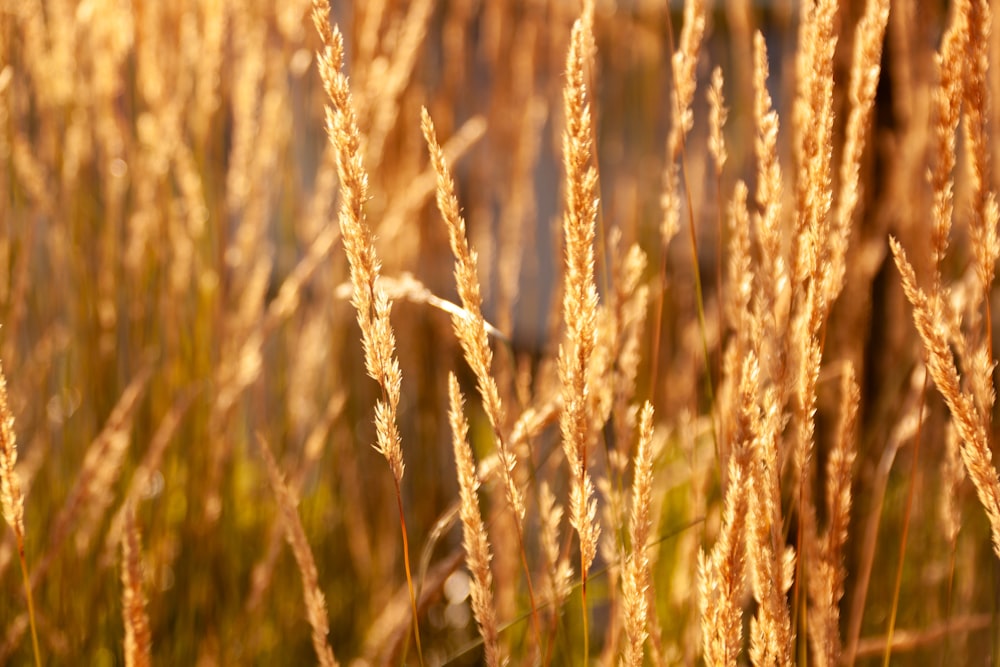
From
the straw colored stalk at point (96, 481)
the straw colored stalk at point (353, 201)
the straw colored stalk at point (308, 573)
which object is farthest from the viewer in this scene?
the straw colored stalk at point (96, 481)

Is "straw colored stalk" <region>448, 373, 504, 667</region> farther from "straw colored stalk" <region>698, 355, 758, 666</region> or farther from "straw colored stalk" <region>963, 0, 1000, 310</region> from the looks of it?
"straw colored stalk" <region>963, 0, 1000, 310</region>

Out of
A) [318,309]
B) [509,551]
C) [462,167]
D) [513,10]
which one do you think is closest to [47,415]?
[318,309]

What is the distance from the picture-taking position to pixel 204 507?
4.17 ft

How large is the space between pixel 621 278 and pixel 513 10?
1.16 m

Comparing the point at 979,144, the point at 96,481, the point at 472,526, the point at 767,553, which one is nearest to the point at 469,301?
the point at 472,526

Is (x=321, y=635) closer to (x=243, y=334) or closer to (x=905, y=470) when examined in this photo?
(x=243, y=334)

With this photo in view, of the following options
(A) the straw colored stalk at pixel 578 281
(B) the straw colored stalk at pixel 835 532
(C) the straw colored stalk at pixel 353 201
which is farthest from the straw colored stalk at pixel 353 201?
(B) the straw colored stalk at pixel 835 532

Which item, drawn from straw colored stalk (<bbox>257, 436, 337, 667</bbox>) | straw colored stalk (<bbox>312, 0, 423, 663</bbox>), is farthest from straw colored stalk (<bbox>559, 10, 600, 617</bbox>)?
straw colored stalk (<bbox>257, 436, 337, 667</bbox>)

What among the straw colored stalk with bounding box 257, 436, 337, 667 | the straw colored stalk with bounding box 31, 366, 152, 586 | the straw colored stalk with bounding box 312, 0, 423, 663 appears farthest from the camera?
the straw colored stalk with bounding box 31, 366, 152, 586

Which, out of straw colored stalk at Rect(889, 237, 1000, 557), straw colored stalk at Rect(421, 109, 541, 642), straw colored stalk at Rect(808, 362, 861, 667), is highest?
straw colored stalk at Rect(421, 109, 541, 642)

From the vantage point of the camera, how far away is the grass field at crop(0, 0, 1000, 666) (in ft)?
2.05

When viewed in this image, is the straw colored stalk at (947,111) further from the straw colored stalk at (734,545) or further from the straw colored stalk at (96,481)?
the straw colored stalk at (96,481)

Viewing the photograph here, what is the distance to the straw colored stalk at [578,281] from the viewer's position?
1.96 ft

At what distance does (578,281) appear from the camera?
597 millimetres
